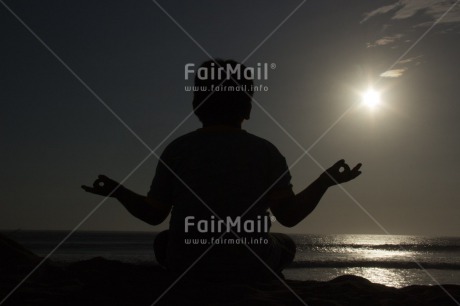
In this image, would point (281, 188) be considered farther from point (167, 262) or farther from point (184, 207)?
point (167, 262)

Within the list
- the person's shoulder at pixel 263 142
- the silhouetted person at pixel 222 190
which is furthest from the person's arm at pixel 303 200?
the person's shoulder at pixel 263 142

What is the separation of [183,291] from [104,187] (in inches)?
33.4

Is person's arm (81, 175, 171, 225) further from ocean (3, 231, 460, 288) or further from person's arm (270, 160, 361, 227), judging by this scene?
ocean (3, 231, 460, 288)

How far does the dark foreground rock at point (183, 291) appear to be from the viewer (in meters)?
3.23

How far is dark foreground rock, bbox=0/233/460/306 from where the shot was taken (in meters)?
3.23

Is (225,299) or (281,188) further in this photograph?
(281,188)

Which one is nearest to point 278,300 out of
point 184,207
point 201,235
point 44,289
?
point 201,235

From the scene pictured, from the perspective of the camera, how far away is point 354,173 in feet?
10.8

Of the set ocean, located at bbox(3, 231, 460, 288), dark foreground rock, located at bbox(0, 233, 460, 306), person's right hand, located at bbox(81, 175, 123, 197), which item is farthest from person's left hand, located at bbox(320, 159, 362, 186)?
ocean, located at bbox(3, 231, 460, 288)

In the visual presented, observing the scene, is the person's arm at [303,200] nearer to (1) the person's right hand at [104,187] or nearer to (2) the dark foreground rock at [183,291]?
(2) the dark foreground rock at [183,291]

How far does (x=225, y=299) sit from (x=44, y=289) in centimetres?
139

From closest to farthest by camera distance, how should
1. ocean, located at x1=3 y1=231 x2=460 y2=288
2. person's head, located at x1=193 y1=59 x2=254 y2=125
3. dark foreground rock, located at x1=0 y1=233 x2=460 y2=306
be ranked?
dark foreground rock, located at x1=0 y1=233 x2=460 y2=306 < person's head, located at x1=193 y1=59 x2=254 y2=125 < ocean, located at x1=3 y1=231 x2=460 y2=288

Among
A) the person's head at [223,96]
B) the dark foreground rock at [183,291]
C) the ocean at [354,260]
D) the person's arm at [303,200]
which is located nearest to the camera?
the dark foreground rock at [183,291]

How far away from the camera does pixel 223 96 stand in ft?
11.5
